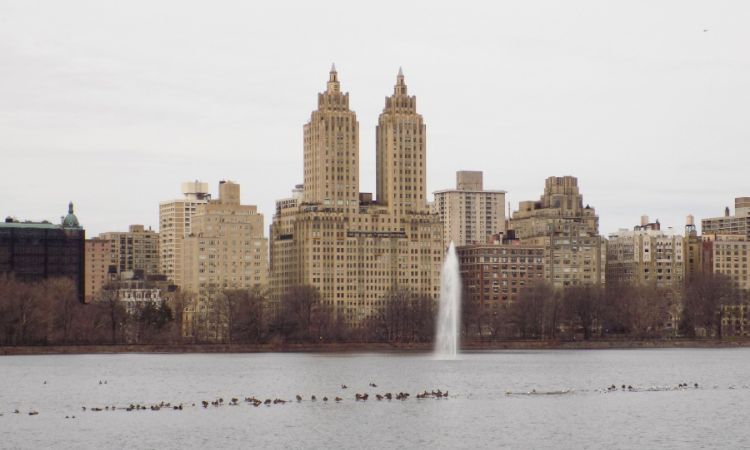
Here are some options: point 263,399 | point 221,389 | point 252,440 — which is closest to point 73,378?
point 221,389

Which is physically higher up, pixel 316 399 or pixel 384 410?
pixel 316 399

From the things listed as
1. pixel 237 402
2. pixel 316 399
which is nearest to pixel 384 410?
pixel 316 399

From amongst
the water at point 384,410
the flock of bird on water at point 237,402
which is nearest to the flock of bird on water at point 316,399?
the flock of bird on water at point 237,402

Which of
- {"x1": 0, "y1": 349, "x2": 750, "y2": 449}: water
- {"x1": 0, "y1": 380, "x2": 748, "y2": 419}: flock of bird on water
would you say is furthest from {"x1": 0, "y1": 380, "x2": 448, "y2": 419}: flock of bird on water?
{"x1": 0, "y1": 349, "x2": 750, "y2": 449}: water

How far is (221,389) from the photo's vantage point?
393 ft

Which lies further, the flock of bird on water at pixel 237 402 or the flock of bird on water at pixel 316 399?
the flock of bird on water at pixel 316 399

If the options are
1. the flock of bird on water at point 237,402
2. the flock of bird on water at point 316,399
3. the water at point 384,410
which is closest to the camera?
the water at point 384,410

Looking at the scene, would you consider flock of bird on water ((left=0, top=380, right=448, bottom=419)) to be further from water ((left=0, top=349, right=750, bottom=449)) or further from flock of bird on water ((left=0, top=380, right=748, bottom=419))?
water ((left=0, top=349, right=750, bottom=449))

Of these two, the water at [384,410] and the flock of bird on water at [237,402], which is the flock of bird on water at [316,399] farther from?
the water at [384,410]

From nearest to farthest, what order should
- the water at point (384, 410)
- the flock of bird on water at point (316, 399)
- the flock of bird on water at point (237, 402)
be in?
the water at point (384, 410) < the flock of bird on water at point (237, 402) < the flock of bird on water at point (316, 399)

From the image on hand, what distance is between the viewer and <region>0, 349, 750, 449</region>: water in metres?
81.1

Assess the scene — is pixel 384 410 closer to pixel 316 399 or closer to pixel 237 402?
pixel 316 399

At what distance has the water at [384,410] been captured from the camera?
81.1 meters

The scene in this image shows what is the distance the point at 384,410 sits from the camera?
321 ft
